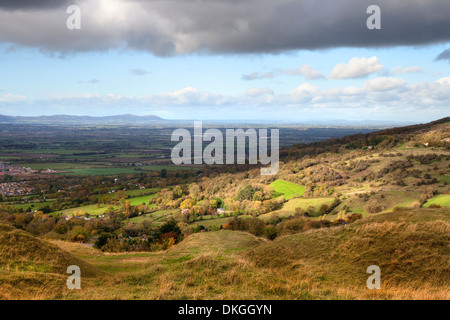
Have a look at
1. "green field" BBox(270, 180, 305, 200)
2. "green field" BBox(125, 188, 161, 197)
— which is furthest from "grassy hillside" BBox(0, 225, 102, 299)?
"green field" BBox(125, 188, 161, 197)

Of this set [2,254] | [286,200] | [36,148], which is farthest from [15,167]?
[2,254]

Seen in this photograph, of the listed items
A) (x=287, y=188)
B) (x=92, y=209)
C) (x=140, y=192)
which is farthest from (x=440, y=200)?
(x=92, y=209)

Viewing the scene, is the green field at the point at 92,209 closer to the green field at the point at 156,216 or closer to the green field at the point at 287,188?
the green field at the point at 156,216

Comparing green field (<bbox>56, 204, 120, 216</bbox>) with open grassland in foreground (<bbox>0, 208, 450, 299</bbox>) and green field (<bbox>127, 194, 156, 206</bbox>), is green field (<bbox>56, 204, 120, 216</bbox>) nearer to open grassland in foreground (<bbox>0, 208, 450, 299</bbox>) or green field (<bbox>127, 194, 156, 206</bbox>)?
green field (<bbox>127, 194, 156, 206</bbox>)

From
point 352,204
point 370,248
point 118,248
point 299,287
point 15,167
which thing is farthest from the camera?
point 15,167

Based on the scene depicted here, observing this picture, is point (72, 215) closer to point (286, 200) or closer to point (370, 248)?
point (286, 200)

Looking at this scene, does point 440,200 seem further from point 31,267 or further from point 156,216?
point 31,267

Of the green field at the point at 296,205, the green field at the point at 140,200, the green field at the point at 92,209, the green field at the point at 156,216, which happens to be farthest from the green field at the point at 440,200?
the green field at the point at 92,209
